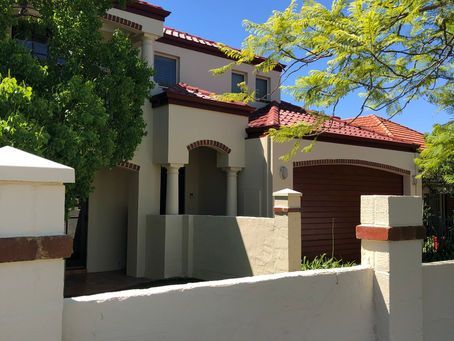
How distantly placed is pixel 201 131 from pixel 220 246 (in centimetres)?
294

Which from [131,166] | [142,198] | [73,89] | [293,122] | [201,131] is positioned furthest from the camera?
[293,122]

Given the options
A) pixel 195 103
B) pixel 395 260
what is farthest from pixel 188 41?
pixel 395 260

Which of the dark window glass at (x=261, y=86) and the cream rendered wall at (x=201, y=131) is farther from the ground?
the dark window glass at (x=261, y=86)

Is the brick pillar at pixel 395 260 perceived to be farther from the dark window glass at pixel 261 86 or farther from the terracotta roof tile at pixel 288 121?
the dark window glass at pixel 261 86

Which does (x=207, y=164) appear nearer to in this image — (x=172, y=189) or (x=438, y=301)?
(x=172, y=189)

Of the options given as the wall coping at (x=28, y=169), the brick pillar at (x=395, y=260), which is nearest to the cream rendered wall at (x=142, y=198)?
the brick pillar at (x=395, y=260)

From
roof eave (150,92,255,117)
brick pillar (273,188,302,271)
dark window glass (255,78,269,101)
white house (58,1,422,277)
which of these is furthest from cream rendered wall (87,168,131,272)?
dark window glass (255,78,269,101)

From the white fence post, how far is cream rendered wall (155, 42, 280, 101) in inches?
419

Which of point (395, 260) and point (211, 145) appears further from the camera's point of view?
point (211, 145)

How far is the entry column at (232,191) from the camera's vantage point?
1274 cm

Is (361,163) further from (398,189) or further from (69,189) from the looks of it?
(69,189)

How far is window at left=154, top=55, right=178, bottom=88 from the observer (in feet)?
44.0

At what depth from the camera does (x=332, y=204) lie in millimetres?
14578

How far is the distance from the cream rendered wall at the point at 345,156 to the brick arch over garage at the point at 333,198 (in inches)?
6.5
